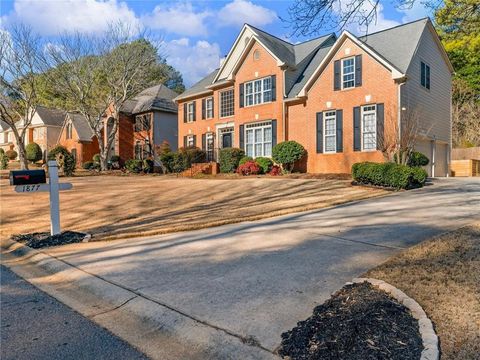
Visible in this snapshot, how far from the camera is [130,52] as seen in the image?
30281 mm

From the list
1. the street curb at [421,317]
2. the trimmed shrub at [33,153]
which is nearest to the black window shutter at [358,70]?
the street curb at [421,317]

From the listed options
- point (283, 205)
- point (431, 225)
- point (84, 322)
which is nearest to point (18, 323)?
point (84, 322)

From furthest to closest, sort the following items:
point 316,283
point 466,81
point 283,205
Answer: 1. point 466,81
2. point 283,205
3. point 316,283

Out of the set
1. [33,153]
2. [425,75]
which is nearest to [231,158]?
[425,75]

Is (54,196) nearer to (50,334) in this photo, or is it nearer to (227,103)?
(50,334)

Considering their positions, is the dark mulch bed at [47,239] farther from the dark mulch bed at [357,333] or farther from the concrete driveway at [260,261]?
the dark mulch bed at [357,333]

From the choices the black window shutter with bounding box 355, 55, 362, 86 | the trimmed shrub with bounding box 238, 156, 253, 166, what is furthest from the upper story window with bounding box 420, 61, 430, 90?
the trimmed shrub with bounding box 238, 156, 253, 166

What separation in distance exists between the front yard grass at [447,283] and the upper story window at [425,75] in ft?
55.1

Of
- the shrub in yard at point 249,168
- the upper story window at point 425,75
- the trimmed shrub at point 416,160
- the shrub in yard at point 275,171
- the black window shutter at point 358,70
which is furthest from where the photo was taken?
the shrub in yard at point 249,168

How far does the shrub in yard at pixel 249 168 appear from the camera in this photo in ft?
73.3

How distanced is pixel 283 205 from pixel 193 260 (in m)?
5.59

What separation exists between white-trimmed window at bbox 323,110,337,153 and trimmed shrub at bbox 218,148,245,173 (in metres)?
5.89

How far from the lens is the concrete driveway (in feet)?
11.8

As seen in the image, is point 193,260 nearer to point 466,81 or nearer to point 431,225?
point 431,225
